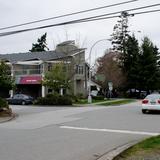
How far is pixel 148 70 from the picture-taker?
7312 centimetres

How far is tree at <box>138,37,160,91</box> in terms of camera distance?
72.8 meters

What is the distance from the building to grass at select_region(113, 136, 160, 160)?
50446mm

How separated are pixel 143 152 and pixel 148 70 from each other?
62873mm

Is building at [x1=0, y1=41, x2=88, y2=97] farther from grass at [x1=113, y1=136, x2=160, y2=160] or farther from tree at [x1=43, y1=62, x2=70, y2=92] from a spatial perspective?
grass at [x1=113, y1=136, x2=160, y2=160]

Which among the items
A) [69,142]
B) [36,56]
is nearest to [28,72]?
[36,56]

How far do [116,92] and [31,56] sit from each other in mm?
20507

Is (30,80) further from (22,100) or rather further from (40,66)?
(22,100)

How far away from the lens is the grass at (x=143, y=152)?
10.5 m

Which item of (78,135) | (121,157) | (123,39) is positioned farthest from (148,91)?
(121,157)

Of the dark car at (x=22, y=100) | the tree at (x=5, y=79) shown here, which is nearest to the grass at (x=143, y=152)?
the tree at (x=5, y=79)

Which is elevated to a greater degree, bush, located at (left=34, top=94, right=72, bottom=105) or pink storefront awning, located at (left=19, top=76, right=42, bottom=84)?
pink storefront awning, located at (left=19, top=76, right=42, bottom=84)

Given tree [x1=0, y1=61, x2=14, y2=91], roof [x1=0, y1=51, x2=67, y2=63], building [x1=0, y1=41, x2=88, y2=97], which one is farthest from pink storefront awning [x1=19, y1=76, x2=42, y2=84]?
tree [x1=0, y1=61, x2=14, y2=91]

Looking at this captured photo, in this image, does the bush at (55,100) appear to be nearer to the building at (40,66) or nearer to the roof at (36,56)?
the building at (40,66)

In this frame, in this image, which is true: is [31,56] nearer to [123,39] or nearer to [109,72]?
[109,72]
